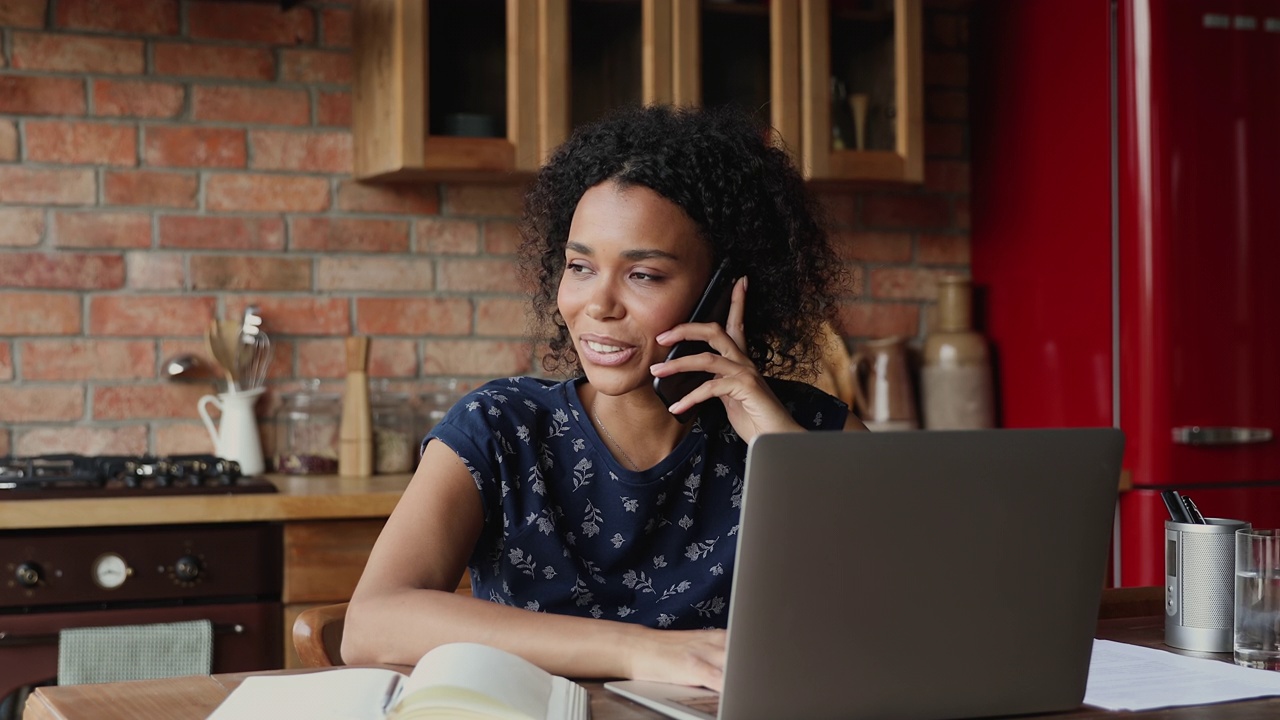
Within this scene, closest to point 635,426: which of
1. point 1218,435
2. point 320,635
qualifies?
point 320,635

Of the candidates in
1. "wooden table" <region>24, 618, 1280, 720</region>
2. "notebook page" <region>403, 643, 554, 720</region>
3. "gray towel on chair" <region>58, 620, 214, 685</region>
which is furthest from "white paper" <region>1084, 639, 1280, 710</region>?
"gray towel on chair" <region>58, 620, 214, 685</region>

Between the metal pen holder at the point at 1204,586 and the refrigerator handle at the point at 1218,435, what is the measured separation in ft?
4.95

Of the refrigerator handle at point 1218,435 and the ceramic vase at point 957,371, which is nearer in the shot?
the refrigerator handle at point 1218,435

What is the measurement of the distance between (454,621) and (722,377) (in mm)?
482

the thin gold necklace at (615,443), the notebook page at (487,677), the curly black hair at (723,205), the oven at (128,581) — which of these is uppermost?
the curly black hair at (723,205)

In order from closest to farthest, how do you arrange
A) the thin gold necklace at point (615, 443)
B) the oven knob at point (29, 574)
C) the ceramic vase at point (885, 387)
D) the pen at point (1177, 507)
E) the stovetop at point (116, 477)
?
the pen at point (1177, 507) → the thin gold necklace at point (615, 443) → the oven knob at point (29, 574) → the stovetop at point (116, 477) → the ceramic vase at point (885, 387)

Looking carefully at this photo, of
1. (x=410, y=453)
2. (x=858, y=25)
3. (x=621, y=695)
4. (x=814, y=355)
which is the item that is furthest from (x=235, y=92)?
(x=621, y=695)

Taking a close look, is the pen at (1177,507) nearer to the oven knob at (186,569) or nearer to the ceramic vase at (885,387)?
the oven knob at (186,569)

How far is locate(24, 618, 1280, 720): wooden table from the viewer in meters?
0.98

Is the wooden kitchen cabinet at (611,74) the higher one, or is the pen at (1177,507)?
the wooden kitchen cabinet at (611,74)

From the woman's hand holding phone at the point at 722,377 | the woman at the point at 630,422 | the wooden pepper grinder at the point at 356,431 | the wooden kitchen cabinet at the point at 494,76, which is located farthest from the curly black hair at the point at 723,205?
the wooden pepper grinder at the point at 356,431

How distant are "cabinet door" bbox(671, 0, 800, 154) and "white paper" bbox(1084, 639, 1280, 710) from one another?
1787 millimetres

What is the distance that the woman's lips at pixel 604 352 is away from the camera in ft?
5.06

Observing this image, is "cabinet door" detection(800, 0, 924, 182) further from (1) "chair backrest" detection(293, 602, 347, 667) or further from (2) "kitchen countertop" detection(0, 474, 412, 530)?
(1) "chair backrest" detection(293, 602, 347, 667)
